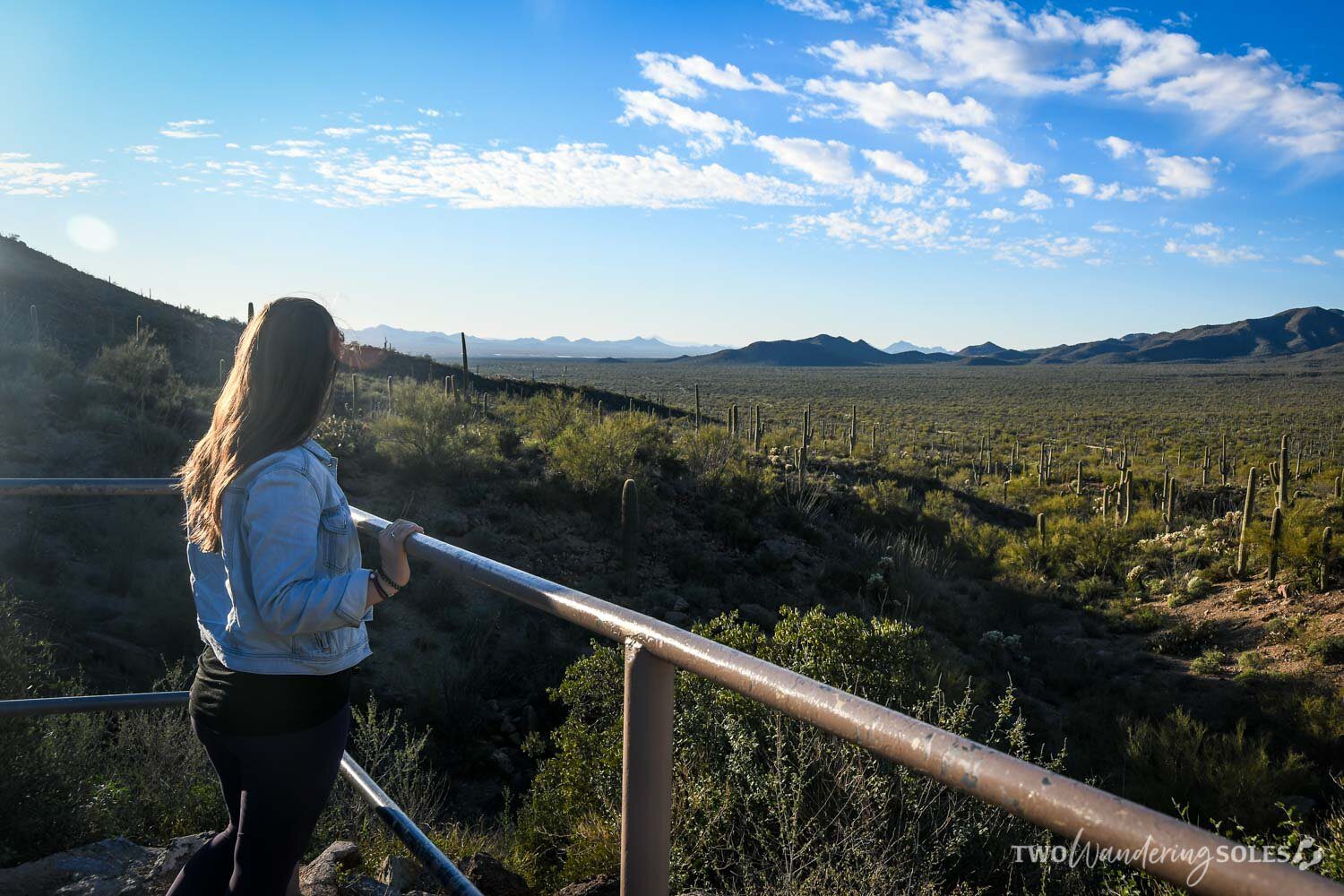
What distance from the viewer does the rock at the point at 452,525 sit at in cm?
1471

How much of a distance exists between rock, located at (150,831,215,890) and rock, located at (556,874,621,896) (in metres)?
1.32

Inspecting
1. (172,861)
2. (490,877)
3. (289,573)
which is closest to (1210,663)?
Result: (490,877)

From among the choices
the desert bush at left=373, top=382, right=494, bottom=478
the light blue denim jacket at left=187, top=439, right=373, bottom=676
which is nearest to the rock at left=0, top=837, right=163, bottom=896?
the light blue denim jacket at left=187, top=439, right=373, bottom=676

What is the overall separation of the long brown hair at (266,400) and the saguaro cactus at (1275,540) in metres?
18.3

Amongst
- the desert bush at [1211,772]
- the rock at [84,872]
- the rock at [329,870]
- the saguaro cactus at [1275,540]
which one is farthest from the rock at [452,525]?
the saguaro cactus at [1275,540]

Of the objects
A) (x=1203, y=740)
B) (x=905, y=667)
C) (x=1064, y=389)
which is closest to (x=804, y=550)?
(x=1203, y=740)

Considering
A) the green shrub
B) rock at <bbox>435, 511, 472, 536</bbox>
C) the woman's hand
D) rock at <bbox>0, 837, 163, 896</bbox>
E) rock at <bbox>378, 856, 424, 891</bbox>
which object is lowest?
the green shrub

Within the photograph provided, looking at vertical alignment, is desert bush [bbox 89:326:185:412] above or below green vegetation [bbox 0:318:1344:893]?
above

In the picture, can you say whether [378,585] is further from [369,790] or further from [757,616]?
[757,616]

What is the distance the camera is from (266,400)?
2.02m

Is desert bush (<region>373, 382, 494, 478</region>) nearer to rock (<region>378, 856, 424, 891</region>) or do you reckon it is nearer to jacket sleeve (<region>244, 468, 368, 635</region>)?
rock (<region>378, 856, 424, 891</region>)

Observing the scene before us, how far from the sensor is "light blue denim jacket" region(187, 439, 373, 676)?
1.88 m

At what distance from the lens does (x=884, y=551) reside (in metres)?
18.9

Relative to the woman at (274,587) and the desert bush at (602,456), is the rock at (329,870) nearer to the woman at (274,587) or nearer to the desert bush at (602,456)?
the woman at (274,587)
